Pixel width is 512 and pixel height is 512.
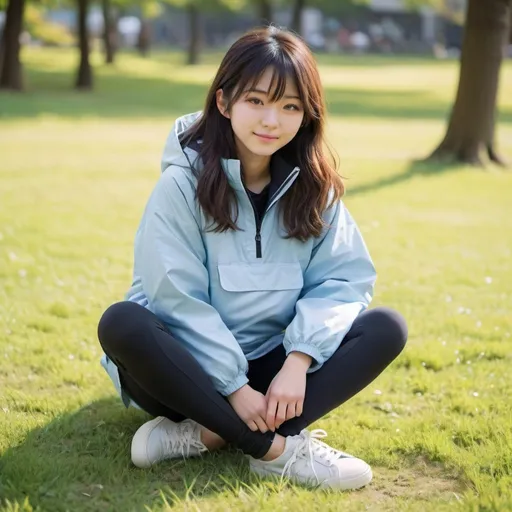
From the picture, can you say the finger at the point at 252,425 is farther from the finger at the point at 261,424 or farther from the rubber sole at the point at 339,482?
the rubber sole at the point at 339,482

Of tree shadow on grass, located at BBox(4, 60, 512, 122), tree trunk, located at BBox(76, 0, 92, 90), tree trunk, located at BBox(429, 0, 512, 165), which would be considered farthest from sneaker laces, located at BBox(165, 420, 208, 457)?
tree trunk, located at BBox(76, 0, 92, 90)

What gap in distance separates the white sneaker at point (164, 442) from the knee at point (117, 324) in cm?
38

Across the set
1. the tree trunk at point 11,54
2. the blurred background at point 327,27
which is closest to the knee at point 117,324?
the tree trunk at point 11,54

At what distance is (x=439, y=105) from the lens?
23.2 m

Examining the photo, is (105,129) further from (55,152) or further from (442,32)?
(442,32)

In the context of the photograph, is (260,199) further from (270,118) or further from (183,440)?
(183,440)

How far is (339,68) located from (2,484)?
37945 mm

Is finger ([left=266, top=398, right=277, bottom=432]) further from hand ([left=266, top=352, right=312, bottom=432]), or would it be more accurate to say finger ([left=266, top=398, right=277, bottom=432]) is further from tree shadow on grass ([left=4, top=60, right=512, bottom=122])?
tree shadow on grass ([left=4, top=60, right=512, bottom=122])

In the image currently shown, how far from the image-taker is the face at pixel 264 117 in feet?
9.77

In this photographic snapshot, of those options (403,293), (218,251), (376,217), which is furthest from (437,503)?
(376,217)

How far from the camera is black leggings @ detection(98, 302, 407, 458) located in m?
2.82

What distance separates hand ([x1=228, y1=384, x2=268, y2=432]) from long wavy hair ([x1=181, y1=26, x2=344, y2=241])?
0.58m

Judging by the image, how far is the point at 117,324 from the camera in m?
2.81

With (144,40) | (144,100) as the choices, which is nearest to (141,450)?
(144,100)
